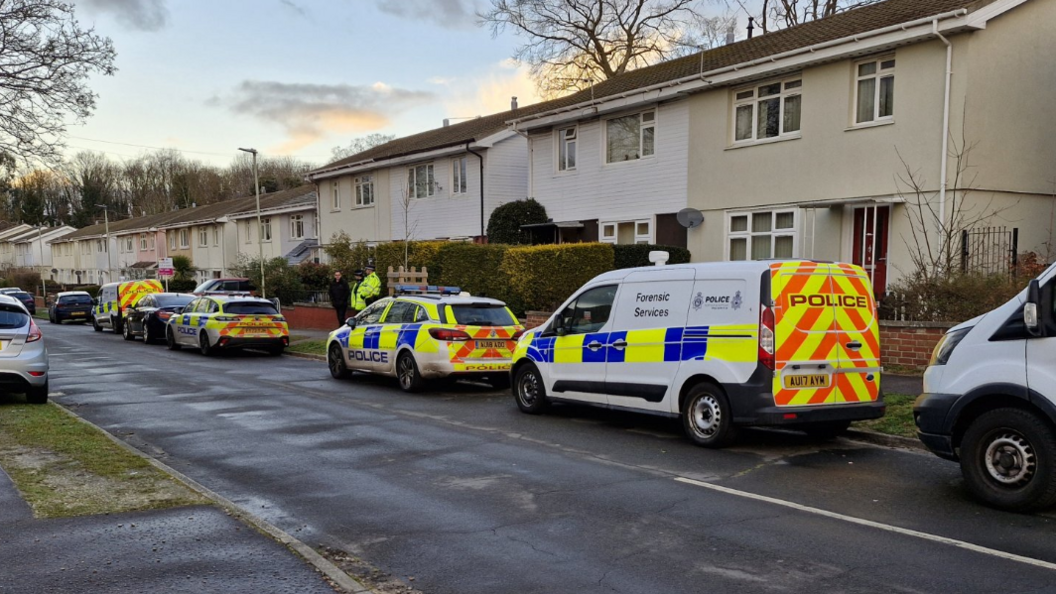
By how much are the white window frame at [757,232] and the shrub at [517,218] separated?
7061mm

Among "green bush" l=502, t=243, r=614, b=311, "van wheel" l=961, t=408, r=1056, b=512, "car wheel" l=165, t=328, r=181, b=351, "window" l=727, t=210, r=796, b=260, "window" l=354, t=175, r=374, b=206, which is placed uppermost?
"window" l=354, t=175, r=374, b=206

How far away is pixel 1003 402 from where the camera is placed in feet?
20.0

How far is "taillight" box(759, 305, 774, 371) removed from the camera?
798cm

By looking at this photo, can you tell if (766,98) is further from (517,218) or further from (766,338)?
(766,338)

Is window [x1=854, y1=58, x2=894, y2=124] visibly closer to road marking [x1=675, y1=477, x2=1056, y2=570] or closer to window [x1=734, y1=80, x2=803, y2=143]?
window [x1=734, y1=80, x2=803, y2=143]

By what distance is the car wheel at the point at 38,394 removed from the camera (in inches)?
445

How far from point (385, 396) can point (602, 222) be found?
1155 cm

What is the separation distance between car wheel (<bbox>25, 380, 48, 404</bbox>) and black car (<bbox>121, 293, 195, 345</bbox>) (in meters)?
13.1

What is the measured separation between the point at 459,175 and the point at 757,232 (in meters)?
13.6

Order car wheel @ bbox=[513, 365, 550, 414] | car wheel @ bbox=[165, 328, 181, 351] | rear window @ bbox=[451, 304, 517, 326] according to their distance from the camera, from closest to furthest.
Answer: car wheel @ bbox=[513, 365, 550, 414] < rear window @ bbox=[451, 304, 517, 326] < car wheel @ bbox=[165, 328, 181, 351]

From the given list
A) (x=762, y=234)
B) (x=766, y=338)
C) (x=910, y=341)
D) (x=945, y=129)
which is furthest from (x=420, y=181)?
(x=766, y=338)

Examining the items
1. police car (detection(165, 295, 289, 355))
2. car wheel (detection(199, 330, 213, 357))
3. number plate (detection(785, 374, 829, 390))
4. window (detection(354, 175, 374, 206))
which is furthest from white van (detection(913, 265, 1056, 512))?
window (detection(354, 175, 374, 206))

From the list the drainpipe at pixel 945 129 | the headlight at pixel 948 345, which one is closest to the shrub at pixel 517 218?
the drainpipe at pixel 945 129

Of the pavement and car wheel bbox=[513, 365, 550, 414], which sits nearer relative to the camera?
the pavement
